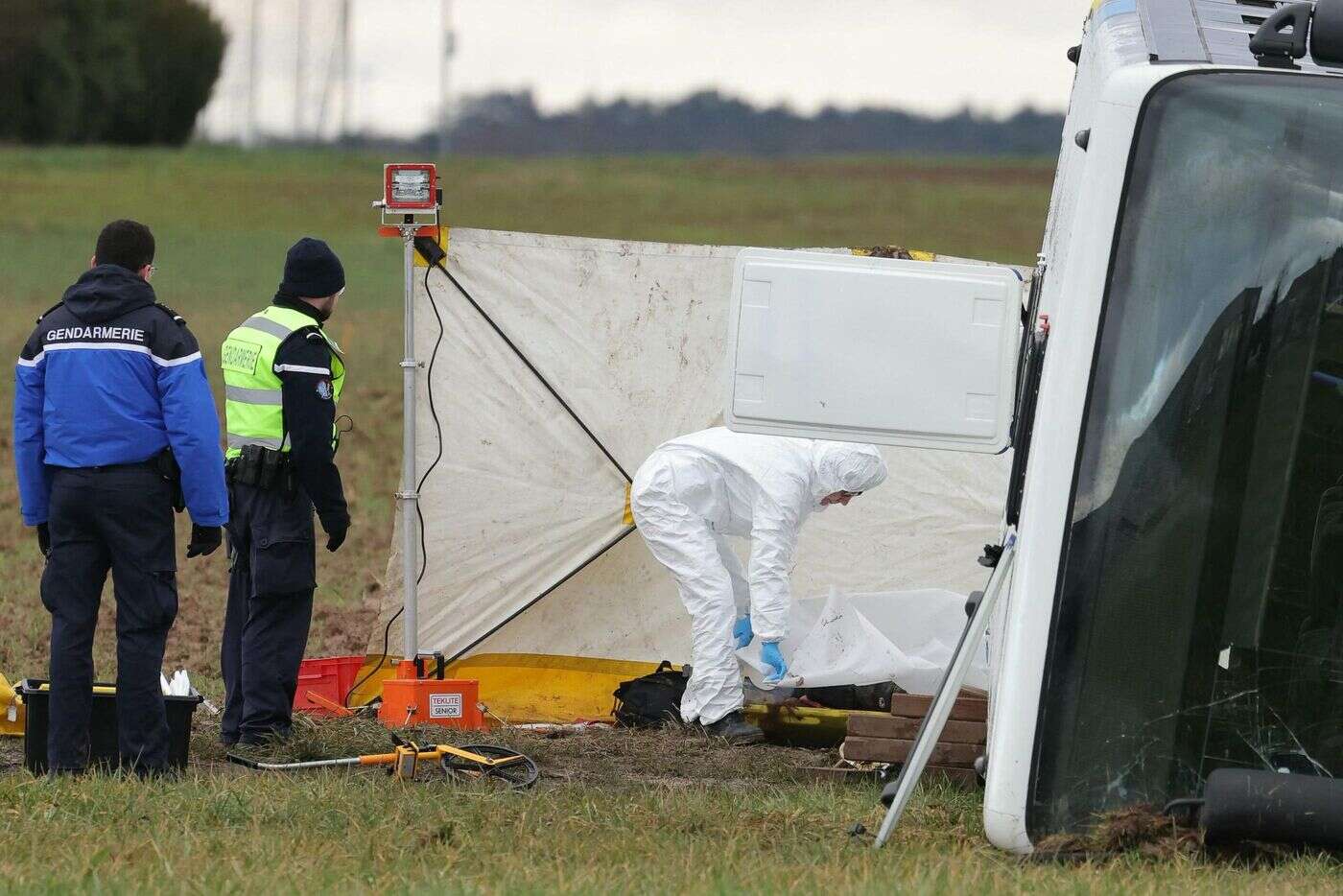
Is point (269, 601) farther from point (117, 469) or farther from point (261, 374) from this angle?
point (117, 469)

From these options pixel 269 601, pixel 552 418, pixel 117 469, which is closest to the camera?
pixel 117 469

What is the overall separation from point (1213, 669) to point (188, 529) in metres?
9.48

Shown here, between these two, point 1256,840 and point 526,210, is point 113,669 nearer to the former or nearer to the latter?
point 1256,840

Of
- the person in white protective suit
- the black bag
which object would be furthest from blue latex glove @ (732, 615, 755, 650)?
the black bag

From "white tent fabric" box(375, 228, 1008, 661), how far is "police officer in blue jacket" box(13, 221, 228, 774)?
1991 millimetres

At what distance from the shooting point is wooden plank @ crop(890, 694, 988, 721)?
19.9ft

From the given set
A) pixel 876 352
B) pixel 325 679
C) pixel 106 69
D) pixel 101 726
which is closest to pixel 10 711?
pixel 101 726

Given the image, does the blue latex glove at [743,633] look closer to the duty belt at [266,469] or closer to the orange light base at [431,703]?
the orange light base at [431,703]

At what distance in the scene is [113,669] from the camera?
8305 millimetres

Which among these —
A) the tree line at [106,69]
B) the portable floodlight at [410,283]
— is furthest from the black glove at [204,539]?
the tree line at [106,69]

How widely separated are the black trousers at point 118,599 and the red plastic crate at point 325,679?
67.7 inches

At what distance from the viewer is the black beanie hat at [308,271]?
6691mm

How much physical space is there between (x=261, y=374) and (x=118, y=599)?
111 centimetres

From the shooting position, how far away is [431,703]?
723cm
